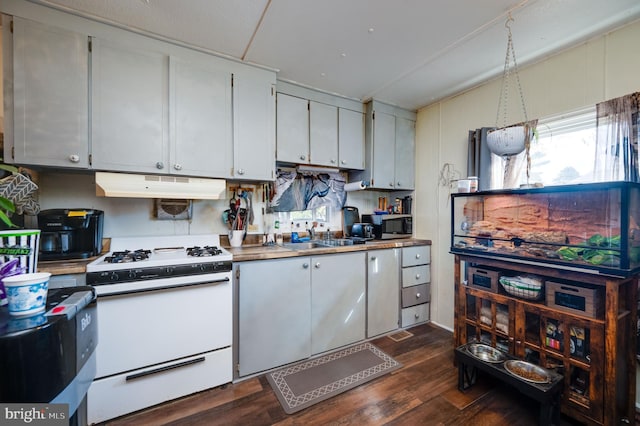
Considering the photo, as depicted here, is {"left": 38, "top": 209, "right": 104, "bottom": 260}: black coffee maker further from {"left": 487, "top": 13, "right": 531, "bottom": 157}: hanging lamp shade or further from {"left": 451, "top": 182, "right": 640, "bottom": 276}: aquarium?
{"left": 487, "top": 13, "right": 531, "bottom": 157}: hanging lamp shade

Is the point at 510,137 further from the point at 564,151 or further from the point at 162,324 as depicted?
the point at 162,324

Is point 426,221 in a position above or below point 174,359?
above

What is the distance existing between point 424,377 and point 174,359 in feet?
5.98

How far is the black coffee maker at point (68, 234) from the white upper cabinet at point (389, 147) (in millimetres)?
2465

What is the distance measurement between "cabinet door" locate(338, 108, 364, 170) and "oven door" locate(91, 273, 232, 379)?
5.71 feet

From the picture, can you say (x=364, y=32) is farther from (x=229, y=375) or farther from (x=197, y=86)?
(x=229, y=375)

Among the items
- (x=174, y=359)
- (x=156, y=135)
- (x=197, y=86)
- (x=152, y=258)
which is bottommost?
(x=174, y=359)

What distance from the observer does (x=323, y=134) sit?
2.71 meters

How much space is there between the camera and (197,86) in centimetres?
203

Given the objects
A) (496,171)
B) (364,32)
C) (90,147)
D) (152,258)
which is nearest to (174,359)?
(152,258)

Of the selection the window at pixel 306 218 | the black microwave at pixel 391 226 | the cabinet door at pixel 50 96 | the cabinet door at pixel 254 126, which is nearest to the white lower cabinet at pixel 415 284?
the black microwave at pixel 391 226

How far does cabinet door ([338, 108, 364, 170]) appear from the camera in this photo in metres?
2.82

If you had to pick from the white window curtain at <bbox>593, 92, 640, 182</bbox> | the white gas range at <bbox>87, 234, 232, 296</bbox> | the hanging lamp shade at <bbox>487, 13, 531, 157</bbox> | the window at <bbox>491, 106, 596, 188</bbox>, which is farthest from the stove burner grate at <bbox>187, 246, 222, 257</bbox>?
the white window curtain at <bbox>593, 92, 640, 182</bbox>

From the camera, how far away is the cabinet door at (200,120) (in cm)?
196
